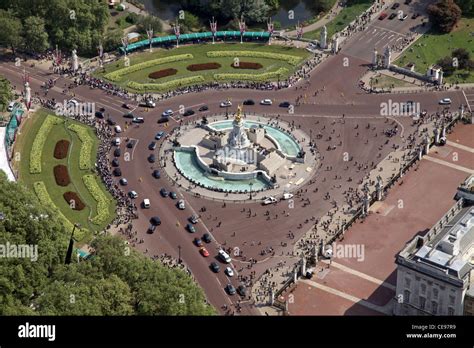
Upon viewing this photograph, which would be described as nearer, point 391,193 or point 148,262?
point 148,262

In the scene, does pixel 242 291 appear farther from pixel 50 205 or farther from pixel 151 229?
pixel 50 205

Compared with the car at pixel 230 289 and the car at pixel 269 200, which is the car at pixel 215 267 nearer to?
the car at pixel 230 289

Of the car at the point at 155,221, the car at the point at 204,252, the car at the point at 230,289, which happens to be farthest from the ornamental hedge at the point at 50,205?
Answer: the car at the point at 230,289

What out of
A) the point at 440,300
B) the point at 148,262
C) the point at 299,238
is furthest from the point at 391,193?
the point at 148,262
